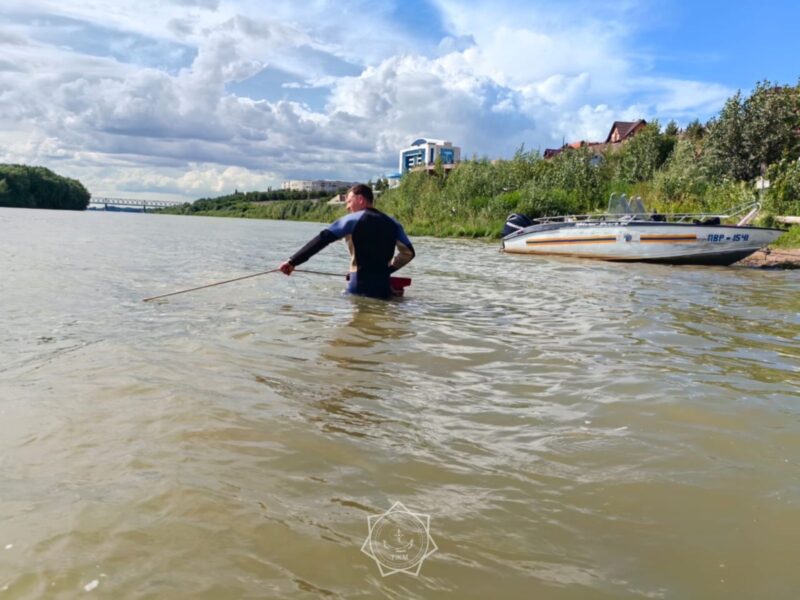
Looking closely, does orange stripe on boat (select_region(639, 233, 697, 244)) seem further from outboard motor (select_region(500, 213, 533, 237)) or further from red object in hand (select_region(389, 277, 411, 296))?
red object in hand (select_region(389, 277, 411, 296))

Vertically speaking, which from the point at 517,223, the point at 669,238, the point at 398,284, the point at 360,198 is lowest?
the point at 398,284

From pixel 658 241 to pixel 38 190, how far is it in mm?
122708

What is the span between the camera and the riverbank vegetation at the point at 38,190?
102m

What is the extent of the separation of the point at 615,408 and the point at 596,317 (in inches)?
157

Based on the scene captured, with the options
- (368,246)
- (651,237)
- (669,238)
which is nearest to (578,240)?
(651,237)

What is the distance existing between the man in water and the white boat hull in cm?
1047

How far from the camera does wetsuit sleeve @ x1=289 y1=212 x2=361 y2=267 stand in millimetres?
7531

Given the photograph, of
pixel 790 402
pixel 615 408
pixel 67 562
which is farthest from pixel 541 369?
pixel 67 562

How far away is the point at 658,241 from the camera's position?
16.4m

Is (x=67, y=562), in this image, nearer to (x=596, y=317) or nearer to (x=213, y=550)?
(x=213, y=550)

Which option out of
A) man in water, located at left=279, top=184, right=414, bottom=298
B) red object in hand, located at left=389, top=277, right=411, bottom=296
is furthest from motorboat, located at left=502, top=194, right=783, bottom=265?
man in water, located at left=279, top=184, right=414, bottom=298

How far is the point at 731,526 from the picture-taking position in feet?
7.84

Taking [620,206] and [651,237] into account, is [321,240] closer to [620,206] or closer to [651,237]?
[651,237]

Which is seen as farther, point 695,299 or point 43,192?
point 43,192
